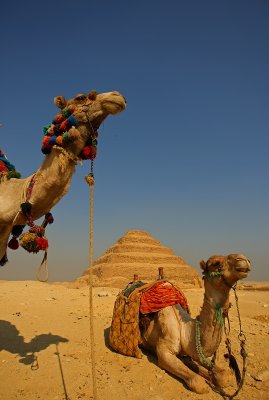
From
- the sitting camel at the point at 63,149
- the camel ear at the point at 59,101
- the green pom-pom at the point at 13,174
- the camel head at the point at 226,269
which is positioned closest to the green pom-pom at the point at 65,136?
the sitting camel at the point at 63,149

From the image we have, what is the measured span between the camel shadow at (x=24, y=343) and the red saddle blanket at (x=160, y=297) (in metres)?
1.91

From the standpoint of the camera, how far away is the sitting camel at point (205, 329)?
13.8ft

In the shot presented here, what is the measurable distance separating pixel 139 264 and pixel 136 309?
79.5ft

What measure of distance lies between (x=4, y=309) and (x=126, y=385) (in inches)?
225

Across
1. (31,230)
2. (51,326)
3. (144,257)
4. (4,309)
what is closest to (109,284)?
(144,257)

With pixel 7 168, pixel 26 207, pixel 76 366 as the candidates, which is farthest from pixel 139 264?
pixel 26 207

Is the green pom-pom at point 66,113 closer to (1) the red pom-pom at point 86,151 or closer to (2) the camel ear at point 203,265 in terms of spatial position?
(1) the red pom-pom at point 86,151

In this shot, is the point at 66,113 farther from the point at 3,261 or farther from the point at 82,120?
the point at 3,261

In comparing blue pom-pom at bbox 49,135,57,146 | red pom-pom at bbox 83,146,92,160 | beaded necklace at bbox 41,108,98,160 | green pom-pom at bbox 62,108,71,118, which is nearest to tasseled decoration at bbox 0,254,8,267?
beaded necklace at bbox 41,108,98,160

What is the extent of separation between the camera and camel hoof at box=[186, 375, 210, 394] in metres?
4.43

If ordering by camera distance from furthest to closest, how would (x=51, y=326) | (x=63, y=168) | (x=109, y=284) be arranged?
A: (x=109, y=284)
(x=51, y=326)
(x=63, y=168)

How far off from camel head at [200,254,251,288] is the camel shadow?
3.12m

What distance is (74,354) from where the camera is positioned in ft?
19.1

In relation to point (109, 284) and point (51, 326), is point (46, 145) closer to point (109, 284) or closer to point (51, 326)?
point (51, 326)
